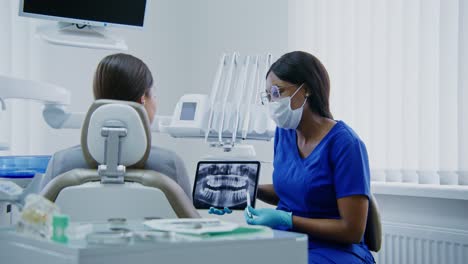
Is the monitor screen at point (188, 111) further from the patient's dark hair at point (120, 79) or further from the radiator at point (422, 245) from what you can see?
the radiator at point (422, 245)

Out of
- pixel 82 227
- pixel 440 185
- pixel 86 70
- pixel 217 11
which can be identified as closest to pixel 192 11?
pixel 217 11

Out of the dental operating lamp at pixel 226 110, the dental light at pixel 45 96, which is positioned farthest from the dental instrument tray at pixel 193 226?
the dental light at pixel 45 96

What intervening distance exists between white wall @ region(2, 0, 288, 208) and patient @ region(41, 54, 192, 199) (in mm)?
1365

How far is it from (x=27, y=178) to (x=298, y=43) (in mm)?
1597

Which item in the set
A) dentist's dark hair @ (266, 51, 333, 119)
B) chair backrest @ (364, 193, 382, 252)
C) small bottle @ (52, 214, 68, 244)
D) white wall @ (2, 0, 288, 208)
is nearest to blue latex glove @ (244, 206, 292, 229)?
chair backrest @ (364, 193, 382, 252)

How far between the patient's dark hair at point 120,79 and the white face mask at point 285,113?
441 mm

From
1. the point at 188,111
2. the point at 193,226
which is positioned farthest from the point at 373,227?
the point at 193,226

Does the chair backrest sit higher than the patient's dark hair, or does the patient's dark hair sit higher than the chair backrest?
the patient's dark hair

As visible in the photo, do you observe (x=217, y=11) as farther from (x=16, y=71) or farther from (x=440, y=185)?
(x=440, y=185)

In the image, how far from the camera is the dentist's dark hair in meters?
2.00

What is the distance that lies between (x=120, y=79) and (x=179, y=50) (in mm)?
1927

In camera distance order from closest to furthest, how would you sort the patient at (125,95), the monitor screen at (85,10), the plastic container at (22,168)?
1. the patient at (125,95)
2. the plastic container at (22,168)
3. the monitor screen at (85,10)

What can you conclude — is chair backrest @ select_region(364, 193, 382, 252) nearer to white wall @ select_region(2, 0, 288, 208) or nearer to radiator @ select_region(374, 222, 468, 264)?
radiator @ select_region(374, 222, 468, 264)

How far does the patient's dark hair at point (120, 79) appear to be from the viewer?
188 centimetres
